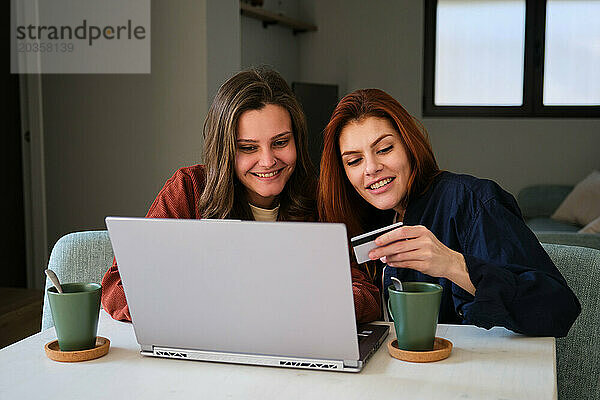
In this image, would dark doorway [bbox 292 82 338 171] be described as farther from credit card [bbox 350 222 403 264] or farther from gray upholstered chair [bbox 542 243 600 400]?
credit card [bbox 350 222 403 264]

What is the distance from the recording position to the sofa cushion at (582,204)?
15.2ft

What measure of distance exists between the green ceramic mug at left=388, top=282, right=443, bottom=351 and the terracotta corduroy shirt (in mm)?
198

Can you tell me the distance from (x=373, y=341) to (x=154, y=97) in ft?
8.67

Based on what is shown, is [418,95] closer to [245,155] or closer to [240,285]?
[245,155]

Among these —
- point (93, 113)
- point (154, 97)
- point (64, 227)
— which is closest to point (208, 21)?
point (154, 97)

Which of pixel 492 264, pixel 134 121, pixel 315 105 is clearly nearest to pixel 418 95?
pixel 315 105

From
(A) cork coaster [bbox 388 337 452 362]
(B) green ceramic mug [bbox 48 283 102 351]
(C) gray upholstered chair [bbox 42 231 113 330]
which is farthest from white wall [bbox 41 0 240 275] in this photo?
(A) cork coaster [bbox 388 337 452 362]

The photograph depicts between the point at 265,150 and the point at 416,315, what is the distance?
2.13 ft

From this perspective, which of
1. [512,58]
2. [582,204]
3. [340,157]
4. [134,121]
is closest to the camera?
[340,157]

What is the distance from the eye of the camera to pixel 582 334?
5.03ft

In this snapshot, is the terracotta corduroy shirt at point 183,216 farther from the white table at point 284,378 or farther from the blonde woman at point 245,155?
the white table at point 284,378

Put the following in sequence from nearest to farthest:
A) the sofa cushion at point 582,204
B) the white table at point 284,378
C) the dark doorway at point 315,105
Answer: the white table at point 284,378 < the dark doorway at point 315,105 < the sofa cushion at point 582,204

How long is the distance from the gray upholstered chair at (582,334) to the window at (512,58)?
391 centimetres

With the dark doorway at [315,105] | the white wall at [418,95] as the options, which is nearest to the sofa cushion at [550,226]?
the white wall at [418,95]
